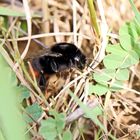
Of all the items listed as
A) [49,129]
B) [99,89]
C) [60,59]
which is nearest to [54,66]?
[60,59]

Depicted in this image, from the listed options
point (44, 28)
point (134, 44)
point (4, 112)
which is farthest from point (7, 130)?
point (44, 28)

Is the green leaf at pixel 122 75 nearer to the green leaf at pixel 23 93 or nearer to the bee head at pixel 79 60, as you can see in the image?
the bee head at pixel 79 60

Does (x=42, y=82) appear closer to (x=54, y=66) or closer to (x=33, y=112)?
(x=54, y=66)

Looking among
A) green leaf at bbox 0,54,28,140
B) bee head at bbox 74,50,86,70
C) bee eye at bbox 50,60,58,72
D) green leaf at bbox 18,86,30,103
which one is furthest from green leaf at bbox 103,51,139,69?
green leaf at bbox 0,54,28,140

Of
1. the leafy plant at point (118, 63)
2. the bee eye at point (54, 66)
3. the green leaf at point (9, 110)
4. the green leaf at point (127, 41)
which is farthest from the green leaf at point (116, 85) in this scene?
the green leaf at point (9, 110)

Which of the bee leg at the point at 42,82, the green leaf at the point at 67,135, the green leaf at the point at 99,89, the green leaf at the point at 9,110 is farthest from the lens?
the bee leg at the point at 42,82

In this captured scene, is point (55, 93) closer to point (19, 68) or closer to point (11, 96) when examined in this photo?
point (19, 68)

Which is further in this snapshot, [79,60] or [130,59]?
[79,60]
